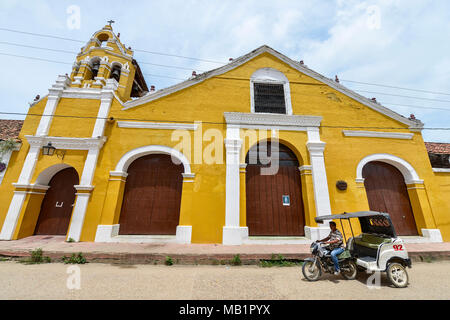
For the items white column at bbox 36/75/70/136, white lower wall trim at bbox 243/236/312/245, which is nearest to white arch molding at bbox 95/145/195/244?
white lower wall trim at bbox 243/236/312/245

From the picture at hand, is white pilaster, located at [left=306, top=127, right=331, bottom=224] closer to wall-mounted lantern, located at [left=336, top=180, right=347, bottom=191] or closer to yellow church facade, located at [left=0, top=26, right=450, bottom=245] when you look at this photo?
yellow church facade, located at [left=0, top=26, right=450, bottom=245]

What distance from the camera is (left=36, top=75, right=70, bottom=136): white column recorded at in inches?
279

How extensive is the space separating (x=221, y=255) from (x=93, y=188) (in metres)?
5.16

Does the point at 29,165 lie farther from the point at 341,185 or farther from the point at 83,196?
the point at 341,185

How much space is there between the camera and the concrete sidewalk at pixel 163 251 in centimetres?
510

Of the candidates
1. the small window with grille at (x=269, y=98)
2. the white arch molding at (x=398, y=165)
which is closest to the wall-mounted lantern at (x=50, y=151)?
the small window with grille at (x=269, y=98)

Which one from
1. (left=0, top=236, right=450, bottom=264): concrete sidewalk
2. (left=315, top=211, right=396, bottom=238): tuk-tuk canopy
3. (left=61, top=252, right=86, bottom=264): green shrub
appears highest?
(left=315, top=211, right=396, bottom=238): tuk-tuk canopy

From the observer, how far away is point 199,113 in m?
7.91

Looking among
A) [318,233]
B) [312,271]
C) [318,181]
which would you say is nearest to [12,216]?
[312,271]

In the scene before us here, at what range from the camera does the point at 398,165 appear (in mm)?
7895

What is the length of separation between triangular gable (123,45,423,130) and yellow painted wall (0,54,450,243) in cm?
20

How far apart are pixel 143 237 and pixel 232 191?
11.8ft

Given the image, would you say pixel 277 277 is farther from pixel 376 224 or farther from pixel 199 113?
pixel 199 113

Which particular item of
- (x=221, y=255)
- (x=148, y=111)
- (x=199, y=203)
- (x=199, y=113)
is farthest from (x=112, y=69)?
(x=221, y=255)
